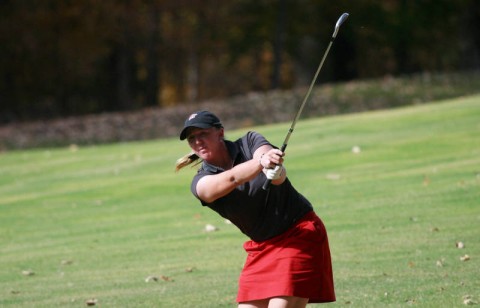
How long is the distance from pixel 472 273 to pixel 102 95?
40305mm

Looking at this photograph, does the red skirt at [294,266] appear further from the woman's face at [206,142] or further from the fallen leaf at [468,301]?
the fallen leaf at [468,301]

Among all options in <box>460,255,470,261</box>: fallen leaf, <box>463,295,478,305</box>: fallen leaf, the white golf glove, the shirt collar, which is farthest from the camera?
<box>460,255,470,261</box>: fallen leaf

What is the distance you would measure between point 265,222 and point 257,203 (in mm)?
126

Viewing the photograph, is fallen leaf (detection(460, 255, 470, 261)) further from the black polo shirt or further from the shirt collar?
the shirt collar

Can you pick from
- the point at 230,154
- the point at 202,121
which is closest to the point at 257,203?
the point at 230,154

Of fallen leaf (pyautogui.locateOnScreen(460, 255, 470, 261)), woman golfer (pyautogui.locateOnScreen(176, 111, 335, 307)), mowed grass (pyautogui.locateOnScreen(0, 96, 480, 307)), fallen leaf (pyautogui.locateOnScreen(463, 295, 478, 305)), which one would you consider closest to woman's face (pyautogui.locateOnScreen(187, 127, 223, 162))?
woman golfer (pyautogui.locateOnScreen(176, 111, 335, 307))

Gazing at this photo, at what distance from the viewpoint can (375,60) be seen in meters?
60.2

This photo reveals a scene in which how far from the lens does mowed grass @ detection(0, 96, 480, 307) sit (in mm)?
10047

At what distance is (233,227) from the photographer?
44.9ft

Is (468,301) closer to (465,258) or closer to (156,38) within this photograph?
(465,258)

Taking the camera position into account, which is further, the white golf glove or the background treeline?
the background treeline

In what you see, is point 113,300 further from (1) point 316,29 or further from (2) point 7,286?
(1) point 316,29

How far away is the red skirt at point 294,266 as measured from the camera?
610 cm

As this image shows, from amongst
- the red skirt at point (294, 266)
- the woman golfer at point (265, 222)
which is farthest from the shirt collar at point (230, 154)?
the red skirt at point (294, 266)
